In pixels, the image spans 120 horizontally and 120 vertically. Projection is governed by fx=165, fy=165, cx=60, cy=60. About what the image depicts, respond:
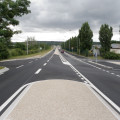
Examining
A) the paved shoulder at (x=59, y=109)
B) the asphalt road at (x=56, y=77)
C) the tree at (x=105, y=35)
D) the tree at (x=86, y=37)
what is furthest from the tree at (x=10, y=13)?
the tree at (x=86, y=37)

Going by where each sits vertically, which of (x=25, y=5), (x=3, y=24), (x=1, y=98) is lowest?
(x=1, y=98)

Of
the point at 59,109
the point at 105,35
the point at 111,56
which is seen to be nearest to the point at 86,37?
the point at 105,35

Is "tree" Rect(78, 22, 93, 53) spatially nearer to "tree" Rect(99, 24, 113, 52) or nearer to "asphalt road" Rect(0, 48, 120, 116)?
"tree" Rect(99, 24, 113, 52)

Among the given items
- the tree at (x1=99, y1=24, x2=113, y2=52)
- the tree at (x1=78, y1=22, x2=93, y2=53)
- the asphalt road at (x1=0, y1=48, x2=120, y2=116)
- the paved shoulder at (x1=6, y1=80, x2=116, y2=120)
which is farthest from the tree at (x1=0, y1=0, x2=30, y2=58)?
the tree at (x1=78, y1=22, x2=93, y2=53)

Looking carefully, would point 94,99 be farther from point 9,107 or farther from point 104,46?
point 104,46

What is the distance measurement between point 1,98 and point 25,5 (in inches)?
542

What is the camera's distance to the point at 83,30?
177 ft

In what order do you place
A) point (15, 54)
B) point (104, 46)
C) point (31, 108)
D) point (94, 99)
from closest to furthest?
point (31, 108) → point (94, 99) → point (104, 46) → point (15, 54)

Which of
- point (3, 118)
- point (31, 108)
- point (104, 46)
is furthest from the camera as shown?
point (104, 46)

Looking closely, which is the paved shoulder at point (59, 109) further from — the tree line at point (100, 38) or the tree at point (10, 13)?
the tree line at point (100, 38)

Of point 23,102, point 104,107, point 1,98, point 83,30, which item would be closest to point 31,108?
point 23,102

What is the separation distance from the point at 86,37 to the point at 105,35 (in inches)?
445

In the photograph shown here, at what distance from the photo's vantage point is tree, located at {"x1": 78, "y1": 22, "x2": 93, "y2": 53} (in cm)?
5312

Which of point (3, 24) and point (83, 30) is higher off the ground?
point (83, 30)
